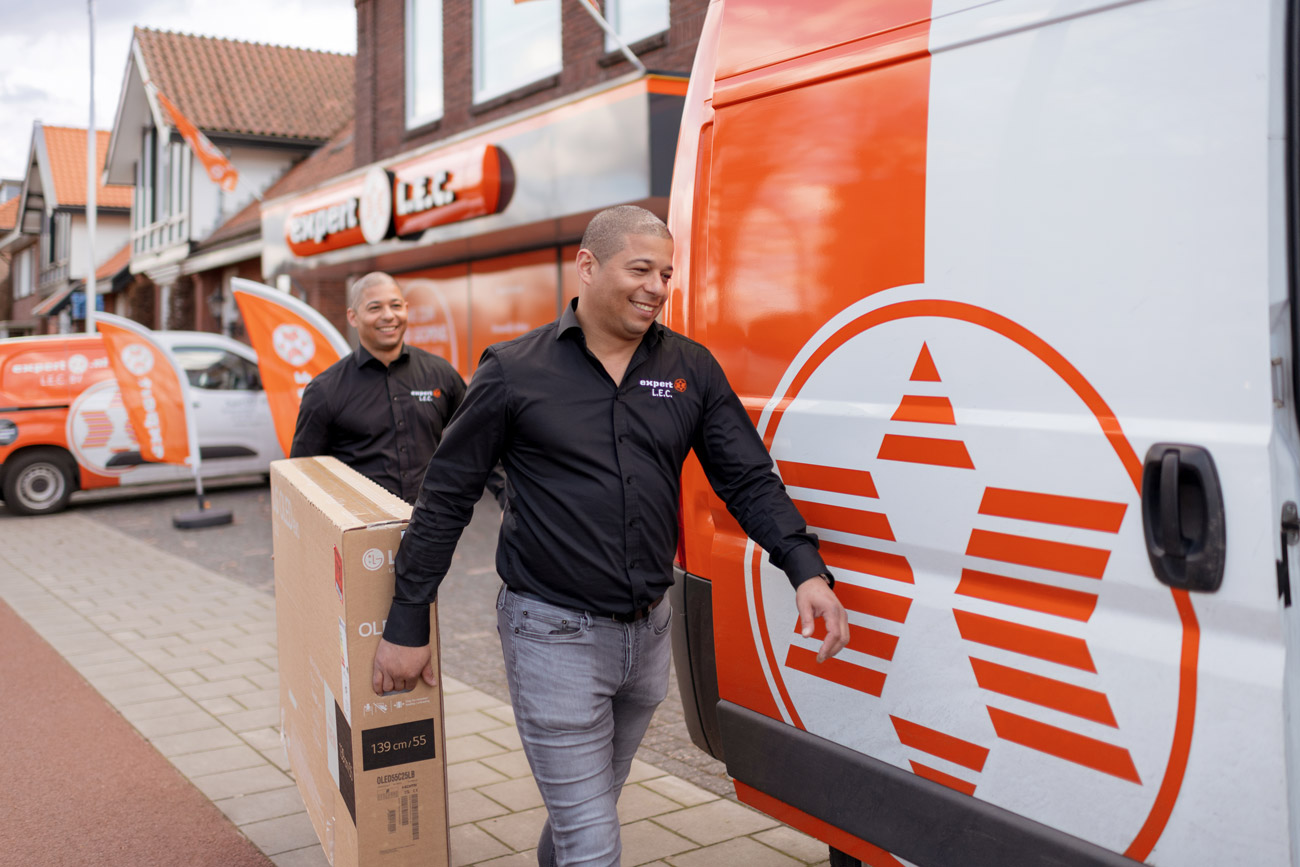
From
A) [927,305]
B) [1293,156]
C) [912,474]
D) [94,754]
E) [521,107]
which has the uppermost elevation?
[521,107]

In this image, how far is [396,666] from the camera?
2451 millimetres

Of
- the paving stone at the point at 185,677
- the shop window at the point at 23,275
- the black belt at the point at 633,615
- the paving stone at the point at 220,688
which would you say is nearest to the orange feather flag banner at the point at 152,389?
the paving stone at the point at 185,677

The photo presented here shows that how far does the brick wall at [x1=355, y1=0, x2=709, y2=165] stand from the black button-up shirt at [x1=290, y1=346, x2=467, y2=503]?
5.71 metres

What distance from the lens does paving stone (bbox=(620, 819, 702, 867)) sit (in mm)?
3475

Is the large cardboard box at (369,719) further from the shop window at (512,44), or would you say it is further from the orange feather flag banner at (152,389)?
the shop window at (512,44)

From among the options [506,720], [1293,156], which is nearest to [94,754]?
[506,720]

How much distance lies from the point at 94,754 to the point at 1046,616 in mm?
4019

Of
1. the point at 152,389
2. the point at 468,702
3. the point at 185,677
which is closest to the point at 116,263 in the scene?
the point at 152,389

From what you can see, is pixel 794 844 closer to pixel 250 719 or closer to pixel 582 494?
pixel 582 494

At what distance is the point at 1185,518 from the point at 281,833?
3114 mm

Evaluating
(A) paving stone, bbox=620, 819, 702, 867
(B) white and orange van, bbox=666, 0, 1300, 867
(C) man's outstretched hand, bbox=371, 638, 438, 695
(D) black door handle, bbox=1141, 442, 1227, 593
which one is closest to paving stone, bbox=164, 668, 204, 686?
(A) paving stone, bbox=620, 819, 702, 867

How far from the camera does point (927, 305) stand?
214 centimetres

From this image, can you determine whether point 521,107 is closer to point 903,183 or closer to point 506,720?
point 506,720

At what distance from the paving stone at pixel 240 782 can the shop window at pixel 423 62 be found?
37.7ft
